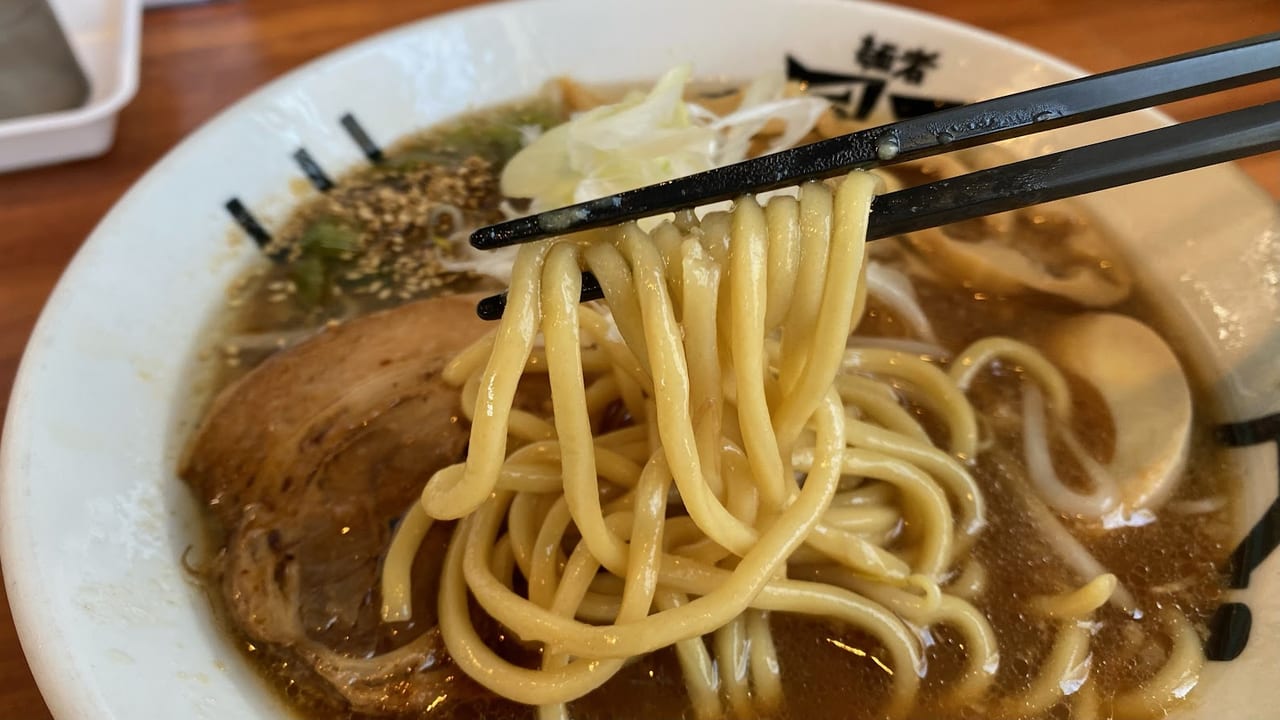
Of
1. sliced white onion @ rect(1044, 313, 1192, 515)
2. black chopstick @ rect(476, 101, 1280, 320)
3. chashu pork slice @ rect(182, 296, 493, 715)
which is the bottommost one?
chashu pork slice @ rect(182, 296, 493, 715)

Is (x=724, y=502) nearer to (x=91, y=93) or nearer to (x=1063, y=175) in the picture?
(x=1063, y=175)

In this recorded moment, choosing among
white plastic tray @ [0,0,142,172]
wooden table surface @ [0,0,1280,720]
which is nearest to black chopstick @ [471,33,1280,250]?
wooden table surface @ [0,0,1280,720]

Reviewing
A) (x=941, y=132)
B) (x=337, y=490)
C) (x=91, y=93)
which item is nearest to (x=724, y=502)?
(x=941, y=132)

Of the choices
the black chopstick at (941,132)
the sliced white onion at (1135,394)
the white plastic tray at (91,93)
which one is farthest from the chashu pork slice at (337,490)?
the sliced white onion at (1135,394)

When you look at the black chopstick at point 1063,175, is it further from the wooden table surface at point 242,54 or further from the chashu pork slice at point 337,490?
the wooden table surface at point 242,54

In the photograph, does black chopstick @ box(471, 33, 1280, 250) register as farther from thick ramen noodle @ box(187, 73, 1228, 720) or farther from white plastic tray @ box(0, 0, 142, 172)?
white plastic tray @ box(0, 0, 142, 172)

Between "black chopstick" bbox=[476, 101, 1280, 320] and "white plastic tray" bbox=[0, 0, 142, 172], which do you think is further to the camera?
"white plastic tray" bbox=[0, 0, 142, 172]

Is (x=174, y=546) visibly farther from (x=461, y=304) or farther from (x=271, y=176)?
(x=271, y=176)

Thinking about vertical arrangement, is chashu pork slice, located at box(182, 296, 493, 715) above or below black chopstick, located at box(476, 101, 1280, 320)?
below
